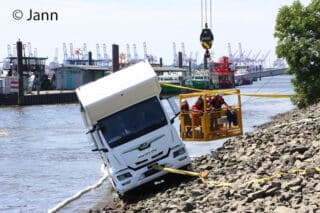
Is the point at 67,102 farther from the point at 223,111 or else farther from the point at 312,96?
the point at 223,111

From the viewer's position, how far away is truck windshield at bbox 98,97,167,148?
16.3m

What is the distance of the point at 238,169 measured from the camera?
51.3ft

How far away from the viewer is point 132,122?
16.5m

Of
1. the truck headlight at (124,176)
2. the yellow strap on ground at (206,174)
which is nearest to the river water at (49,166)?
the truck headlight at (124,176)

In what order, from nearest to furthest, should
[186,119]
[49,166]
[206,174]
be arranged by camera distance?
1. [206,174]
2. [186,119]
3. [49,166]

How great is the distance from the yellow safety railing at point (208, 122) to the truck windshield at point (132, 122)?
2329 mm

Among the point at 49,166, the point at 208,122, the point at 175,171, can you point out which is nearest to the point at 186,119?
the point at 208,122

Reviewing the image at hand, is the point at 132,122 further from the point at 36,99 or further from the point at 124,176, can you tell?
the point at 36,99

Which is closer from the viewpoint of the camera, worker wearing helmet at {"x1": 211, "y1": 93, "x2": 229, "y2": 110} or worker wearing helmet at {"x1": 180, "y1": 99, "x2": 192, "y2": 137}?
worker wearing helmet at {"x1": 211, "y1": 93, "x2": 229, "y2": 110}

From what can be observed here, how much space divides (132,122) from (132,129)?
0.19 metres

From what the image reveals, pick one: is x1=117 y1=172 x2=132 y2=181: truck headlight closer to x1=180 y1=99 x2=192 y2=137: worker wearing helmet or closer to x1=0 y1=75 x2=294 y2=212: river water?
x1=0 y1=75 x2=294 y2=212: river water

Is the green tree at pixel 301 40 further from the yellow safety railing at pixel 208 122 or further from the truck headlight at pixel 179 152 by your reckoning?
the truck headlight at pixel 179 152

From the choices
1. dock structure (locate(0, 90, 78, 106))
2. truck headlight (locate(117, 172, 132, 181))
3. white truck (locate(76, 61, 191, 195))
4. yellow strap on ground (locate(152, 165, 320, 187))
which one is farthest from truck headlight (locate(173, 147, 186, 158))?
dock structure (locate(0, 90, 78, 106))

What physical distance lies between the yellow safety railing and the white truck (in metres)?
2.30
